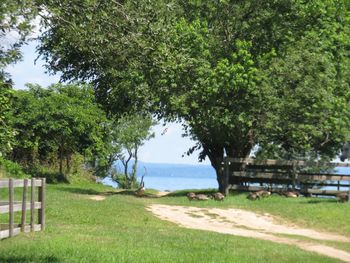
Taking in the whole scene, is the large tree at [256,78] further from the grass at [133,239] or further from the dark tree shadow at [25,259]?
the dark tree shadow at [25,259]

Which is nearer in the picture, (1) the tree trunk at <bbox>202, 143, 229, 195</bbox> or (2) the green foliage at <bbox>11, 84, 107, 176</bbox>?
(1) the tree trunk at <bbox>202, 143, 229, 195</bbox>

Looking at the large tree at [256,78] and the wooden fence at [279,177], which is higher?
the large tree at [256,78]

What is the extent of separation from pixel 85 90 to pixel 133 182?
58.2ft

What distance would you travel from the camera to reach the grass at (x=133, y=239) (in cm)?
1171

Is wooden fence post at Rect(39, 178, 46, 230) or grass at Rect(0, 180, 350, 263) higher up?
wooden fence post at Rect(39, 178, 46, 230)

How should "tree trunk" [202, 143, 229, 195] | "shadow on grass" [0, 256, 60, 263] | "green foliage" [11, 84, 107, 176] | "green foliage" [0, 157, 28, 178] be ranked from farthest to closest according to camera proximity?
1. "green foliage" [11, 84, 107, 176]
2. "tree trunk" [202, 143, 229, 195]
3. "green foliage" [0, 157, 28, 178]
4. "shadow on grass" [0, 256, 60, 263]

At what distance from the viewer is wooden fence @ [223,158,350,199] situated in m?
27.2

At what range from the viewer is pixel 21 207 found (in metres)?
14.1

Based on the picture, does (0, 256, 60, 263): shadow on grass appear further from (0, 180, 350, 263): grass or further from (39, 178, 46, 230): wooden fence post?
(39, 178, 46, 230): wooden fence post

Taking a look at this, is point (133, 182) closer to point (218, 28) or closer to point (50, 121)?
point (50, 121)

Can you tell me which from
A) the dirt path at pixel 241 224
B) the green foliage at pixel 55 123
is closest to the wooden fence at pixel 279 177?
the dirt path at pixel 241 224

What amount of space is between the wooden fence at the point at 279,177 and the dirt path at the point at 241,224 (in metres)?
5.33

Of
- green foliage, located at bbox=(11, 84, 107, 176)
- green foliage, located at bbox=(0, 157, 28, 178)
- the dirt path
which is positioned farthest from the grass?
green foliage, located at bbox=(11, 84, 107, 176)

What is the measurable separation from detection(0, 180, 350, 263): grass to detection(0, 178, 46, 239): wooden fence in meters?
0.25
